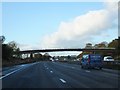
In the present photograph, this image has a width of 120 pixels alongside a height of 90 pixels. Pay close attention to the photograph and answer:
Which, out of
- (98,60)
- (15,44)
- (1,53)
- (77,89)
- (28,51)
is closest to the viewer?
(77,89)

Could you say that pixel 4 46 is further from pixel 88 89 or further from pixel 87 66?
pixel 88 89

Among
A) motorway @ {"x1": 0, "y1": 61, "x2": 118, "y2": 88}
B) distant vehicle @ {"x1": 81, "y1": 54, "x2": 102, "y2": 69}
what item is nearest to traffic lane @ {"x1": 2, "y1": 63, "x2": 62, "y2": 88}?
motorway @ {"x1": 0, "y1": 61, "x2": 118, "y2": 88}

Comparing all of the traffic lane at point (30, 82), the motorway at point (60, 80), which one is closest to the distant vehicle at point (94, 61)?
the motorway at point (60, 80)

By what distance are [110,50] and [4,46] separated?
58.6m

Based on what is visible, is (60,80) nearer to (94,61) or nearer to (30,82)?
(30,82)

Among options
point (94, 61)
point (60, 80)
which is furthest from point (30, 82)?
point (94, 61)

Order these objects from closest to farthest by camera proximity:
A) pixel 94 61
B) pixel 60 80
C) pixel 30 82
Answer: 1. pixel 30 82
2. pixel 60 80
3. pixel 94 61

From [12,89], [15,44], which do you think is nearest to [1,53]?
[15,44]

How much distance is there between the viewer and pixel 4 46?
4345 inches

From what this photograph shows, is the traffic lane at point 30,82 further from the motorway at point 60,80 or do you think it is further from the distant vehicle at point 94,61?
the distant vehicle at point 94,61

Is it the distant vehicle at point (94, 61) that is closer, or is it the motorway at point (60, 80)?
the motorway at point (60, 80)

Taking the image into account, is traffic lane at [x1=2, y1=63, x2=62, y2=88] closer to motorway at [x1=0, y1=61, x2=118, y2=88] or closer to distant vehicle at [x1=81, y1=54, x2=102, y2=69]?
motorway at [x1=0, y1=61, x2=118, y2=88]

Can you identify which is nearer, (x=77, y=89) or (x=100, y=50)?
(x=77, y=89)

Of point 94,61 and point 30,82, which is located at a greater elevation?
point 94,61
